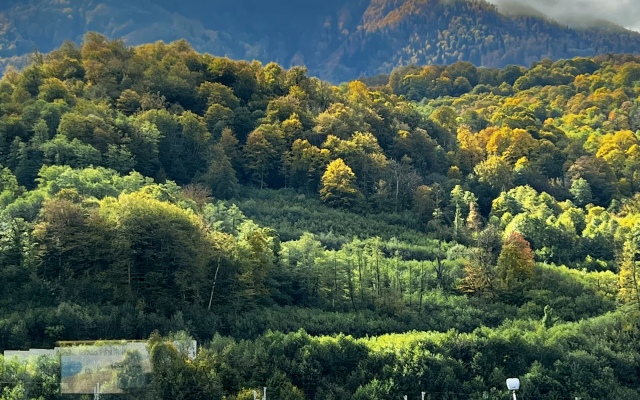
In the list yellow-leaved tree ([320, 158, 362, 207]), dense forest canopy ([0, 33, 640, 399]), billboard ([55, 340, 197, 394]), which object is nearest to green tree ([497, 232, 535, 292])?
dense forest canopy ([0, 33, 640, 399])

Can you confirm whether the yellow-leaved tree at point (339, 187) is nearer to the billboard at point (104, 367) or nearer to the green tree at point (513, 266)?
the green tree at point (513, 266)

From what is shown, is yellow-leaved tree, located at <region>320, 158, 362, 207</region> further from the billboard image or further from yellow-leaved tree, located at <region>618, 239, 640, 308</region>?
the billboard image

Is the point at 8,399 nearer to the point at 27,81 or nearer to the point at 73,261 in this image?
the point at 73,261

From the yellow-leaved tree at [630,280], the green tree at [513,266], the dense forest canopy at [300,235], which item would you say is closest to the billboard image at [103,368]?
the dense forest canopy at [300,235]

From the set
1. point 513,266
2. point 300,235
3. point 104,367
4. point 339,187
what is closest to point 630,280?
point 513,266

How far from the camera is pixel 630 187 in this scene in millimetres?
86062

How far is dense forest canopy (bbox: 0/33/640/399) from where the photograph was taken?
44000mm

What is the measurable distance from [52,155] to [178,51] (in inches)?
1145

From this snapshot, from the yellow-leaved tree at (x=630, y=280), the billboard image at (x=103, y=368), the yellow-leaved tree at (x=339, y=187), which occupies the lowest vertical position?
Result: the billboard image at (x=103, y=368)

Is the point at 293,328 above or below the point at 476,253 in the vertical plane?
below

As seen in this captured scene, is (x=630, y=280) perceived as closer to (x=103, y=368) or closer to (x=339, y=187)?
(x=339, y=187)

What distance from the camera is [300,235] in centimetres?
6088

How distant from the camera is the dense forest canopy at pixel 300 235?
44.0 meters

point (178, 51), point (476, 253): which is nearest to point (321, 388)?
point (476, 253)
